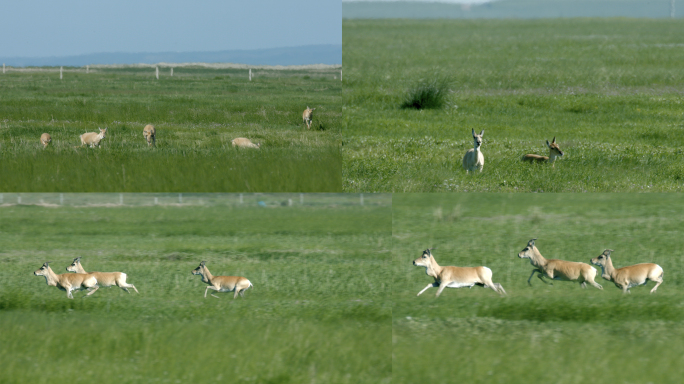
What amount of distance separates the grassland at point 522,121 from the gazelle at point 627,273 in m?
9.05

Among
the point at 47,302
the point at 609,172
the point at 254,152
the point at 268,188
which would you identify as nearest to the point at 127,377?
the point at 47,302

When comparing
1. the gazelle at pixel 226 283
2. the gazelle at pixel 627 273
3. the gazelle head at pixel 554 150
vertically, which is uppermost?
the gazelle head at pixel 554 150

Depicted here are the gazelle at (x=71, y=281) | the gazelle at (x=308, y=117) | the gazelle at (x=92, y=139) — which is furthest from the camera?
the gazelle at (x=308, y=117)

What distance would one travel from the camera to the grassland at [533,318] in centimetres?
1112

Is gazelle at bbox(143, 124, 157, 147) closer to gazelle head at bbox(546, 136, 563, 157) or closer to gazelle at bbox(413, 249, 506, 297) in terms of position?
gazelle head at bbox(546, 136, 563, 157)

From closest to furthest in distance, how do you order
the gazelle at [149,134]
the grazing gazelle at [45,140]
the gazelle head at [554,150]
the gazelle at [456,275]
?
1. the gazelle at [456,275]
2. the gazelle head at [554,150]
3. the grazing gazelle at [45,140]
4. the gazelle at [149,134]

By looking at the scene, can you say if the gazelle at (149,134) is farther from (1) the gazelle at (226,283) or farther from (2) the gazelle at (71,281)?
(1) the gazelle at (226,283)

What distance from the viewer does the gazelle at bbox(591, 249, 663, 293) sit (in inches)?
448

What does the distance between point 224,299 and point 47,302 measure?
11.3 feet

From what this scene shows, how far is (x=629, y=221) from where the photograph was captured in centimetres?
1875

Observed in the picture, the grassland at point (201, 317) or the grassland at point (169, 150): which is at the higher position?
the grassland at point (169, 150)

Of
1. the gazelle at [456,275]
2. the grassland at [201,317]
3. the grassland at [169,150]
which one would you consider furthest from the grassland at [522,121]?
the gazelle at [456,275]

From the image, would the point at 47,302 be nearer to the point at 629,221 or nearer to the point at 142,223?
the point at 142,223

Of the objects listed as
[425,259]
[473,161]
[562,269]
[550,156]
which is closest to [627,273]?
[562,269]
